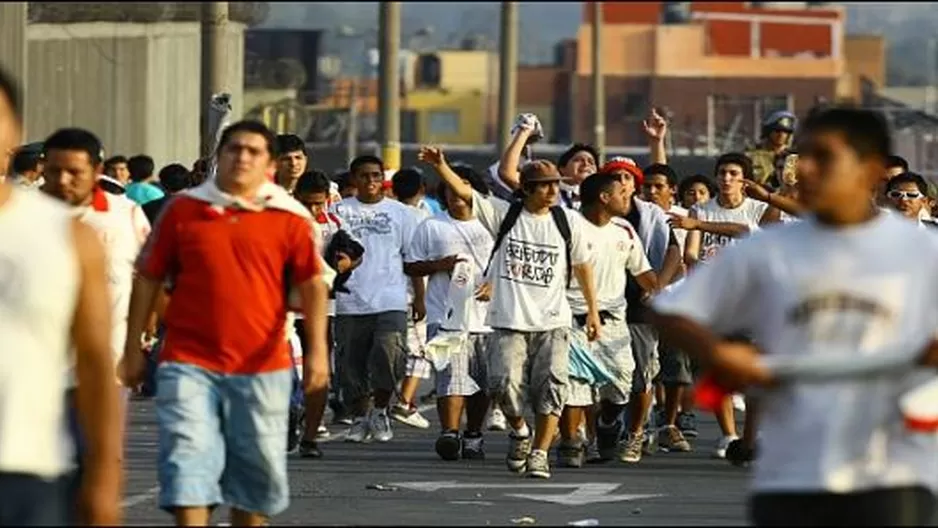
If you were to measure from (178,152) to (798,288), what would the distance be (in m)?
34.1

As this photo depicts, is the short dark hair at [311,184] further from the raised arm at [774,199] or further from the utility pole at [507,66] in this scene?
the utility pole at [507,66]

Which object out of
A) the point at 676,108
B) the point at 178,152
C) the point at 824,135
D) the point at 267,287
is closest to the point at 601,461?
the point at 267,287

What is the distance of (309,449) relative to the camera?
16703 mm

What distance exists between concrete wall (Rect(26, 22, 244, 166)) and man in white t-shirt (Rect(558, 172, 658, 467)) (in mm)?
21730

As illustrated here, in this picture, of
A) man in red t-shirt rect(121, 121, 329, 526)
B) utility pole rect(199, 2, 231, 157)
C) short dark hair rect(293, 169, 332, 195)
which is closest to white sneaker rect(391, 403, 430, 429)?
short dark hair rect(293, 169, 332, 195)

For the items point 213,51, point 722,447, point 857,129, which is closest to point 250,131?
point 857,129

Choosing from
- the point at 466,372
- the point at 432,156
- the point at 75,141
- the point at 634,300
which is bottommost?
the point at 466,372

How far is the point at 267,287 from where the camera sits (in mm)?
10961

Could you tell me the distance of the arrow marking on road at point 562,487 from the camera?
14545 millimetres

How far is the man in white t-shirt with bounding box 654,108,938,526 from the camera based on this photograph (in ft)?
26.0

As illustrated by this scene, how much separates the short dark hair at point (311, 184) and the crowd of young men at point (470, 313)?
17 millimetres

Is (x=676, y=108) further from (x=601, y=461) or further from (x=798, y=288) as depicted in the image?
(x=798, y=288)

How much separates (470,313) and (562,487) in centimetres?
252

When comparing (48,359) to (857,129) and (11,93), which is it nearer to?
(11,93)
